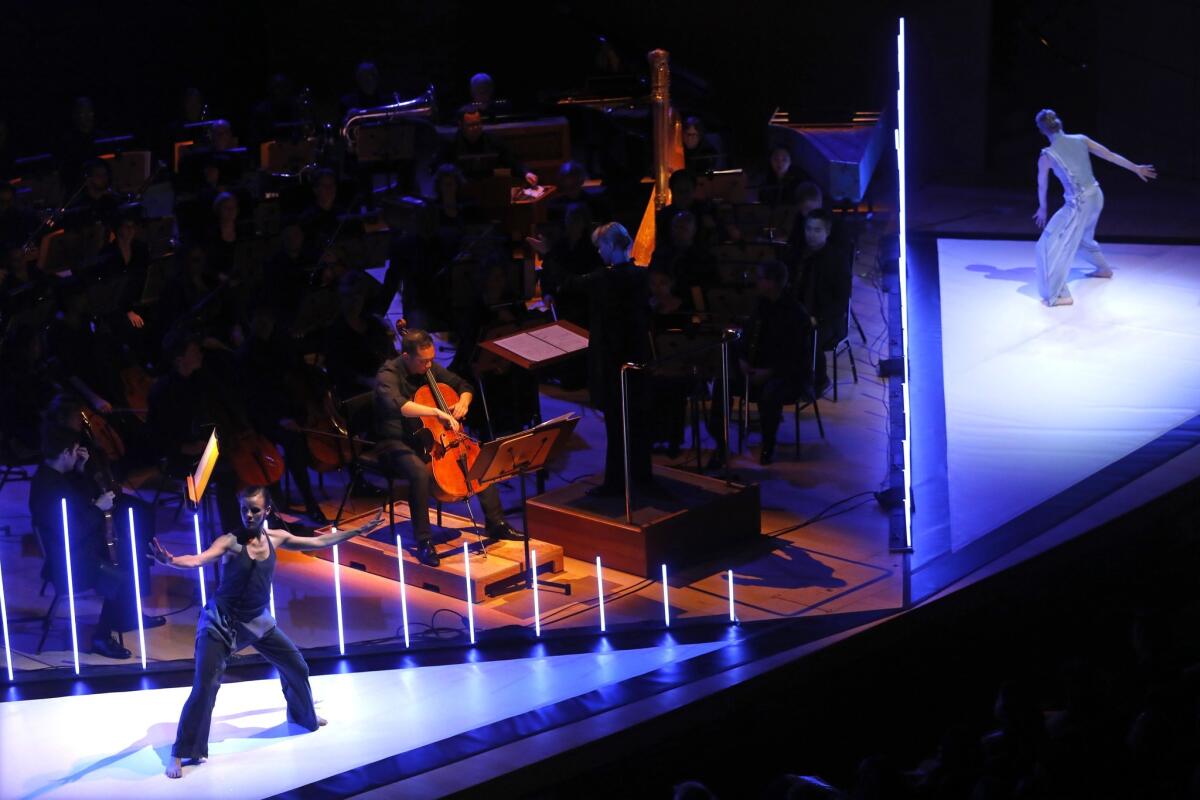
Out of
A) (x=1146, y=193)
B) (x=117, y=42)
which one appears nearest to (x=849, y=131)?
(x=1146, y=193)

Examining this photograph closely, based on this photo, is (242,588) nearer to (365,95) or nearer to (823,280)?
(823,280)

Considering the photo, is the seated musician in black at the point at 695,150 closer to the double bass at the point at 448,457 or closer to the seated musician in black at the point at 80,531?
the double bass at the point at 448,457

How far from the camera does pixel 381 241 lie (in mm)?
9922

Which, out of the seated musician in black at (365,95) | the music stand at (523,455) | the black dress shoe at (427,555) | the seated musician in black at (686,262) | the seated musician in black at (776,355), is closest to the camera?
the music stand at (523,455)

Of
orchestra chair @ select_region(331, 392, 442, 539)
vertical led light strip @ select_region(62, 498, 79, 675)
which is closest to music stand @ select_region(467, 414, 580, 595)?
orchestra chair @ select_region(331, 392, 442, 539)

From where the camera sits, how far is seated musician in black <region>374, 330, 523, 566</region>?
754cm

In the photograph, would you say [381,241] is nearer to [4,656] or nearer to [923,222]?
[4,656]

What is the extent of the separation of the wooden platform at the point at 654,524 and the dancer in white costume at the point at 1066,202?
4.03m

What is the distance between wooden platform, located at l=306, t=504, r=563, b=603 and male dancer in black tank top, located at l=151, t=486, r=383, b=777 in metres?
1.27

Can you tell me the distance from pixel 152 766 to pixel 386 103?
7.30 meters

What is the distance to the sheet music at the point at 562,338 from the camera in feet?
25.2

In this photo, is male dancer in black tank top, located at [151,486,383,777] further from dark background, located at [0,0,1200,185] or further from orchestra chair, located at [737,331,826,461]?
dark background, located at [0,0,1200,185]

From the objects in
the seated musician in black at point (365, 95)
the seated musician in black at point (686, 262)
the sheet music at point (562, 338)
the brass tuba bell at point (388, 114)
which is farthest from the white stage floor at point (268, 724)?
the seated musician in black at point (365, 95)

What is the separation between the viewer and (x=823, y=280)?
933 centimetres
